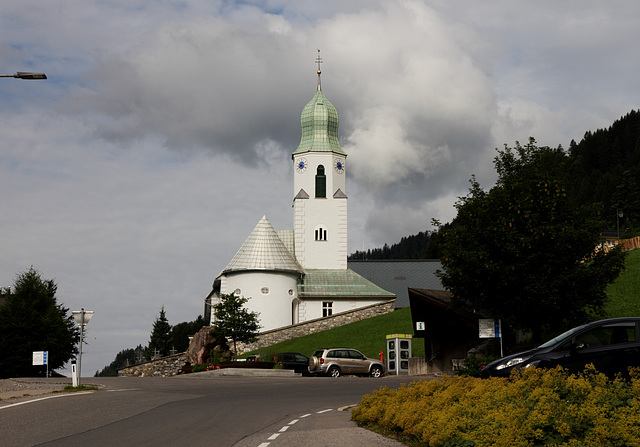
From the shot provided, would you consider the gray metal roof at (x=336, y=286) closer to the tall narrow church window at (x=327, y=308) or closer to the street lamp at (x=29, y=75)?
the tall narrow church window at (x=327, y=308)

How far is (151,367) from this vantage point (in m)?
60.9

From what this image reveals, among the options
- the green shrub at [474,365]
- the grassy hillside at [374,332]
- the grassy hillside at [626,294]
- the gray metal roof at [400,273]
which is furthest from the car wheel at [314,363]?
the gray metal roof at [400,273]

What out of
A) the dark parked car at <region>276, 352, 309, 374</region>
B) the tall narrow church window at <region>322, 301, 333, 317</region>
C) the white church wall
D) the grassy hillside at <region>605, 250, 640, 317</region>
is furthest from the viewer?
the tall narrow church window at <region>322, 301, 333, 317</region>

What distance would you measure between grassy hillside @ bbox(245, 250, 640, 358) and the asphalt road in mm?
22824

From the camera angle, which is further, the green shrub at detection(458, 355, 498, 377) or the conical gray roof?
the conical gray roof

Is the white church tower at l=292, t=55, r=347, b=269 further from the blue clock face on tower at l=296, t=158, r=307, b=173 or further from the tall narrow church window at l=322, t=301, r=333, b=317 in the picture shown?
the tall narrow church window at l=322, t=301, r=333, b=317

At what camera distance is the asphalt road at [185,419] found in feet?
39.8

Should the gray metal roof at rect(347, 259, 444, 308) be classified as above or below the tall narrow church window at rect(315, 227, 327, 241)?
below

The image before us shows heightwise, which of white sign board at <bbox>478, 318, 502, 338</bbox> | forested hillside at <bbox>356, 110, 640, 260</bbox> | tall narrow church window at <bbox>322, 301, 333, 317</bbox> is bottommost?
white sign board at <bbox>478, 318, 502, 338</bbox>

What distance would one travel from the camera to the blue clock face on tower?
74375 millimetres

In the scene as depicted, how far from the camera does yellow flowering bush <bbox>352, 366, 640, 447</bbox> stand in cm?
799

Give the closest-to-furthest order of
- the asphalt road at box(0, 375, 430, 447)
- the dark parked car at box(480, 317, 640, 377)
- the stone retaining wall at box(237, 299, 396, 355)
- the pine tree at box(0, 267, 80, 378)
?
the asphalt road at box(0, 375, 430, 447) < the dark parked car at box(480, 317, 640, 377) < the pine tree at box(0, 267, 80, 378) < the stone retaining wall at box(237, 299, 396, 355)

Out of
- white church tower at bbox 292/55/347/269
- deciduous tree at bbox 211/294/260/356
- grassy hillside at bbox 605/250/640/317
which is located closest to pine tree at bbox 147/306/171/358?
white church tower at bbox 292/55/347/269

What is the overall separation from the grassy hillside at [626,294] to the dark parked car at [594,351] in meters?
17.4
